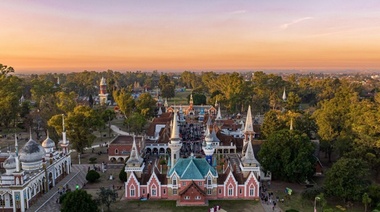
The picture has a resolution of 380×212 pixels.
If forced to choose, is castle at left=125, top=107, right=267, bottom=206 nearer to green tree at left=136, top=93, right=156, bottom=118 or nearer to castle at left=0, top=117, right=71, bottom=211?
castle at left=0, top=117, right=71, bottom=211

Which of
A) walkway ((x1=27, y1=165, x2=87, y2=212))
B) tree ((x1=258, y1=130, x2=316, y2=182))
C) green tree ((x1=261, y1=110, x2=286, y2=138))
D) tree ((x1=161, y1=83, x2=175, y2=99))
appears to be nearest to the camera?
walkway ((x1=27, y1=165, x2=87, y2=212))

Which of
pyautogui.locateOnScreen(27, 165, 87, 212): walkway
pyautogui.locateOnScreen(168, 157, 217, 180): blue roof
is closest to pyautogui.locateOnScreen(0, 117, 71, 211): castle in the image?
pyautogui.locateOnScreen(27, 165, 87, 212): walkway

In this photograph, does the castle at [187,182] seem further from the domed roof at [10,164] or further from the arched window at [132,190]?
the domed roof at [10,164]

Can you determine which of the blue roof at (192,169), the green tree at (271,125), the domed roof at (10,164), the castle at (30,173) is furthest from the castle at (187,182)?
the green tree at (271,125)

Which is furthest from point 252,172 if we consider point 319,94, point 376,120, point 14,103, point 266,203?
point 319,94

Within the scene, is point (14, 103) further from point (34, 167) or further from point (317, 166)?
point (317, 166)

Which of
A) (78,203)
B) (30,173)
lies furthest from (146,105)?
(78,203)
